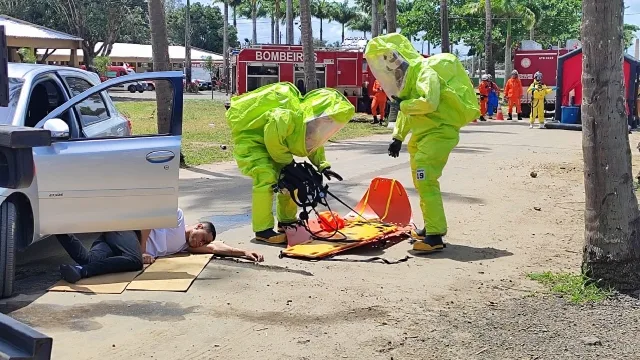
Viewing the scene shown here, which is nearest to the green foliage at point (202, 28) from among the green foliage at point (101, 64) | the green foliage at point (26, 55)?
the green foliage at point (101, 64)

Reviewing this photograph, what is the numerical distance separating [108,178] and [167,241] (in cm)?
113

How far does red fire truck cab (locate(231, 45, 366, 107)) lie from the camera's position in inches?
1110

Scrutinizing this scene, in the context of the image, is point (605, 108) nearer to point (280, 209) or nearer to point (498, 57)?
point (280, 209)

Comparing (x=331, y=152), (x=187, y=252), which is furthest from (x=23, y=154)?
(x=331, y=152)

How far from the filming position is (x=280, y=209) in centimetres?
767

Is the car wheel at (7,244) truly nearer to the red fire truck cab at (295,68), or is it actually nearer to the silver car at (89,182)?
the silver car at (89,182)

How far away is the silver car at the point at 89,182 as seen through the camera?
5652 mm

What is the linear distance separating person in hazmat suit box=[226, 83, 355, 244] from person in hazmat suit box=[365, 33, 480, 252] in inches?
20.0

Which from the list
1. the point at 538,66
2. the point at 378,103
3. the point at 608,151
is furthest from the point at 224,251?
the point at 538,66

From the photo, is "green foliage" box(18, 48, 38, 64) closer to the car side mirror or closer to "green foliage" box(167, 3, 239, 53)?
the car side mirror

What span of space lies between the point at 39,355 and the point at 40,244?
17.5 ft

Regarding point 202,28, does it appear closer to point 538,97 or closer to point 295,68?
point 295,68

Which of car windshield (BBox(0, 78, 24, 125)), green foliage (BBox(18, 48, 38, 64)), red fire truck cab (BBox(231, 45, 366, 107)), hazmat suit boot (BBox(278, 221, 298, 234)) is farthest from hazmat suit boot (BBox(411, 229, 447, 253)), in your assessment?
green foliage (BBox(18, 48, 38, 64))

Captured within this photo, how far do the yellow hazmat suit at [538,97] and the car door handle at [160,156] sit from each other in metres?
17.4
